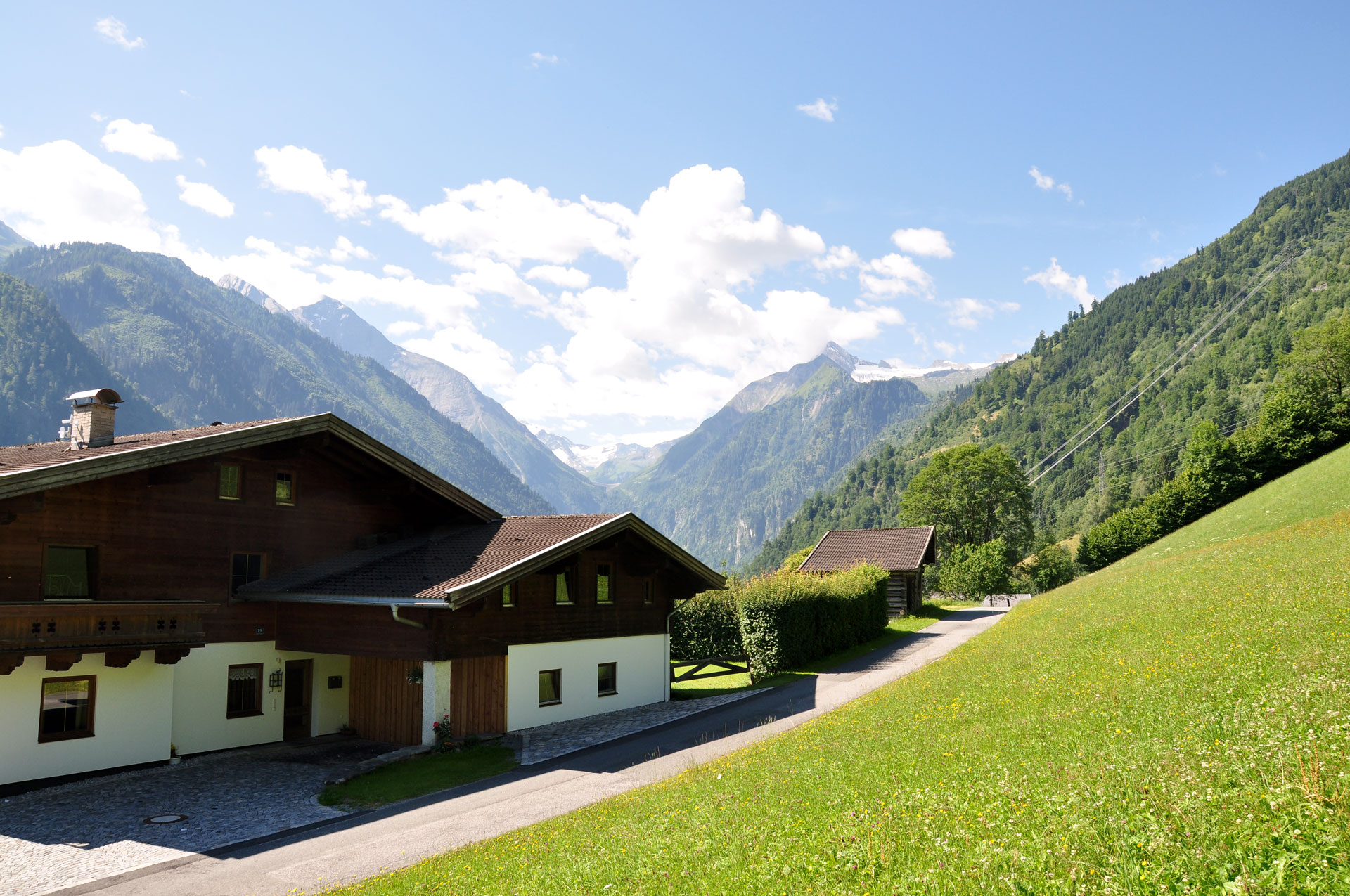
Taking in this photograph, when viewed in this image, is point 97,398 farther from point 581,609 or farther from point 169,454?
point 581,609

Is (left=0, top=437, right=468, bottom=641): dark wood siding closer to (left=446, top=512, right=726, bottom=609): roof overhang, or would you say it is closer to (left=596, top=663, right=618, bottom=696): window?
(left=446, top=512, right=726, bottom=609): roof overhang

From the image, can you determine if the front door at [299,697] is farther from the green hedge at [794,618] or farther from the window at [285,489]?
the green hedge at [794,618]

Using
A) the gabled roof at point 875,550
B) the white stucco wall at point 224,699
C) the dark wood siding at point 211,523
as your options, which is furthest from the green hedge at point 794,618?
the gabled roof at point 875,550

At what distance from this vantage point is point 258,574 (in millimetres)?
24469

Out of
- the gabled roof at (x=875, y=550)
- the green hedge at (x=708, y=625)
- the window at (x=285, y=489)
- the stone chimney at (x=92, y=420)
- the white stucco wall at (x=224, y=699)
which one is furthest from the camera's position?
the gabled roof at (x=875, y=550)

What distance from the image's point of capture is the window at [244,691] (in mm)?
23266

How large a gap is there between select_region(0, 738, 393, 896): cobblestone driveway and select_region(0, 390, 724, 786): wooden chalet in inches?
47.4

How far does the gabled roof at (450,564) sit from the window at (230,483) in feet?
9.10

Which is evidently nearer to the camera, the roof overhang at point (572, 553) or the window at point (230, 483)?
the roof overhang at point (572, 553)

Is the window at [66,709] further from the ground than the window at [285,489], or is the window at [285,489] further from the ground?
the window at [285,489]

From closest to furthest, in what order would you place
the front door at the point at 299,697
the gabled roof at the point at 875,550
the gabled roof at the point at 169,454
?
the gabled roof at the point at 169,454, the front door at the point at 299,697, the gabled roof at the point at 875,550

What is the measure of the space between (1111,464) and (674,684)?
166142 millimetres

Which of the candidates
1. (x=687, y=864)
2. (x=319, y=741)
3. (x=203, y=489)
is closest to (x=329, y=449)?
(x=203, y=489)

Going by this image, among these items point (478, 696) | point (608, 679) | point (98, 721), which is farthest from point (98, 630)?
point (608, 679)
